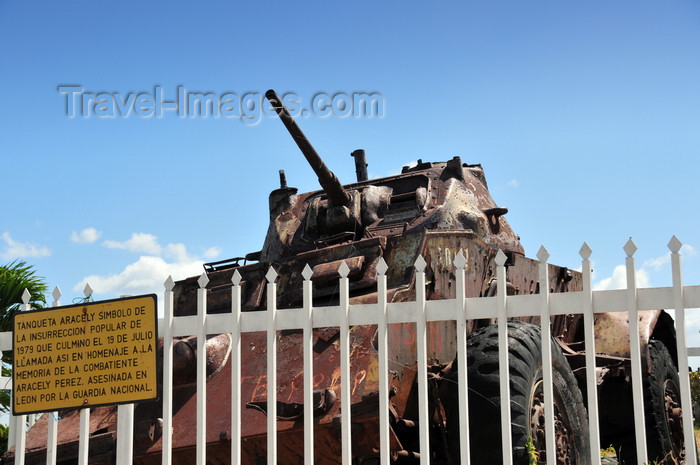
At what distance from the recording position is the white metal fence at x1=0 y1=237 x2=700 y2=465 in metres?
4.58

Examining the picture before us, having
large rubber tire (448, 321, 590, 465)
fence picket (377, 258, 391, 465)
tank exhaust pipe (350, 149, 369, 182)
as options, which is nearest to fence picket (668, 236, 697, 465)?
large rubber tire (448, 321, 590, 465)

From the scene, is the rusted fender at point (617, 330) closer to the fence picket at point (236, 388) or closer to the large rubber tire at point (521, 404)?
the large rubber tire at point (521, 404)

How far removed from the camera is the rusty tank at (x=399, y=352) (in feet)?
18.2

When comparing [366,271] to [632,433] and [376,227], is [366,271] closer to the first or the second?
[376,227]

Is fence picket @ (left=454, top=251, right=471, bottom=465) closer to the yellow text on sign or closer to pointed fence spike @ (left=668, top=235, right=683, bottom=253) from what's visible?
pointed fence spike @ (left=668, top=235, right=683, bottom=253)

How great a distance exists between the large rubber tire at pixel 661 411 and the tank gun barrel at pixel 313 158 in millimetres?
3637

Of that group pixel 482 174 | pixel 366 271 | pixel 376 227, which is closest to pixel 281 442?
pixel 366 271

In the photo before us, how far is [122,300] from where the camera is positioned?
17.7ft

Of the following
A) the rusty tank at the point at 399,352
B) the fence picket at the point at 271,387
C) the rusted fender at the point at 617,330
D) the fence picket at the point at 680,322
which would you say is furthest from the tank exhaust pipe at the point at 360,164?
the fence picket at the point at 680,322

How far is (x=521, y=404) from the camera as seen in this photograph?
517 cm

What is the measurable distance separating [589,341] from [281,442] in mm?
2222

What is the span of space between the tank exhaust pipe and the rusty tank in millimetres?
1308

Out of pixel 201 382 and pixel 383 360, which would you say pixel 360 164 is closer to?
pixel 201 382

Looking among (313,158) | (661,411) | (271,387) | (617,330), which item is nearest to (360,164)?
(313,158)
